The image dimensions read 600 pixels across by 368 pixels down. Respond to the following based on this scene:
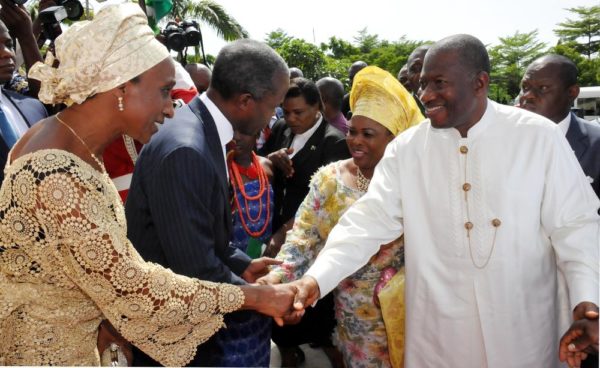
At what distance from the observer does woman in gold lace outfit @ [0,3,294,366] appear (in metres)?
1.74

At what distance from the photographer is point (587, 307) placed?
7.31 feet

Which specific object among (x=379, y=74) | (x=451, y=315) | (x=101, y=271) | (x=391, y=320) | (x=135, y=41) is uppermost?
(x=135, y=41)

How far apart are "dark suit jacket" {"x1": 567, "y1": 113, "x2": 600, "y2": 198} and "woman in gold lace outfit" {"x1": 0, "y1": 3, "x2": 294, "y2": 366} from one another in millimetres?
2772

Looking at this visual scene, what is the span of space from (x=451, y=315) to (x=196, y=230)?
4.12 ft

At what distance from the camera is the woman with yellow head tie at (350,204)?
3143mm

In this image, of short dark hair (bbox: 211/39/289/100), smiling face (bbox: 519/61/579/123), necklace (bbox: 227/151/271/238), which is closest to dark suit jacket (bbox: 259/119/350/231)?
necklace (bbox: 227/151/271/238)

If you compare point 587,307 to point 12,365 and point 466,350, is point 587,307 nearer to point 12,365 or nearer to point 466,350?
point 466,350

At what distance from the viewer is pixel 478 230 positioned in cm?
253

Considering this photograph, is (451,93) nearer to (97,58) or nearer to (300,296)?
(300,296)

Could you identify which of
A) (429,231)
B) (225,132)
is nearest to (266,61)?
(225,132)

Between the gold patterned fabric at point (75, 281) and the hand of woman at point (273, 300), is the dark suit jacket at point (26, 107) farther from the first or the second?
the hand of woman at point (273, 300)

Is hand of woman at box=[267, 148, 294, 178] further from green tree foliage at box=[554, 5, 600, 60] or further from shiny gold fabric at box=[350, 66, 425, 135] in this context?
green tree foliage at box=[554, 5, 600, 60]

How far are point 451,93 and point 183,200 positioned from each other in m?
1.37

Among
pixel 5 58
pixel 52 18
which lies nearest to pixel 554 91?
pixel 5 58
